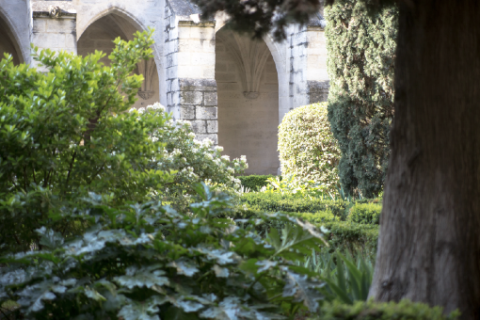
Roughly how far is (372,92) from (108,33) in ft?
33.3

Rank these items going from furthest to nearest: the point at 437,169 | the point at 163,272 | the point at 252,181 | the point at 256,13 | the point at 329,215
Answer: the point at 252,181, the point at 329,215, the point at 256,13, the point at 437,169, the point at 163,272

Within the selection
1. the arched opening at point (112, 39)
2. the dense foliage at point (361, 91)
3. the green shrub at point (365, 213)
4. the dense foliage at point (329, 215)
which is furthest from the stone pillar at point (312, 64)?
the green shrub at point (365, 213)

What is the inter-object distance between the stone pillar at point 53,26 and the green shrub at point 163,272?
7.18 meters

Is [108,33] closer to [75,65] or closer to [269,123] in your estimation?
[269,123]

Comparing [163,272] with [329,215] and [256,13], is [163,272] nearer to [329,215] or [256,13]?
[256,13]

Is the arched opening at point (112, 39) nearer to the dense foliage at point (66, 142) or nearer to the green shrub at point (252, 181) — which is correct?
the green shrub at point (252, 181)

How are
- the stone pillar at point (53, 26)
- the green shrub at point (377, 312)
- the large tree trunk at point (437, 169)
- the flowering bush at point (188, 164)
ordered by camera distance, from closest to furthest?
the green shrub at point (377, 312) < the large tree trunk at point (437, 169) < the flowering bush at point (188, 164) < the stone pillar at point (53, 26)

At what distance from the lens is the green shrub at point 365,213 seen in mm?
4555

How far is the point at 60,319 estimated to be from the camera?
234 centimetres

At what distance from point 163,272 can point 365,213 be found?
291cm

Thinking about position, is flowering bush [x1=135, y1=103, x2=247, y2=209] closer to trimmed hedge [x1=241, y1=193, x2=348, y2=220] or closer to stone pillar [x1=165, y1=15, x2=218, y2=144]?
trimmed hedge [x1=241, y1=193, x2=348, y2=220]

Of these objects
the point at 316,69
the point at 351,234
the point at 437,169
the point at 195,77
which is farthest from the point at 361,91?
the point at 195,77

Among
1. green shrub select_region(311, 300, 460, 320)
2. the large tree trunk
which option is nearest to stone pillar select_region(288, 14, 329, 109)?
the large tree trunk

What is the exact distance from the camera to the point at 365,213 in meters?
4.61
